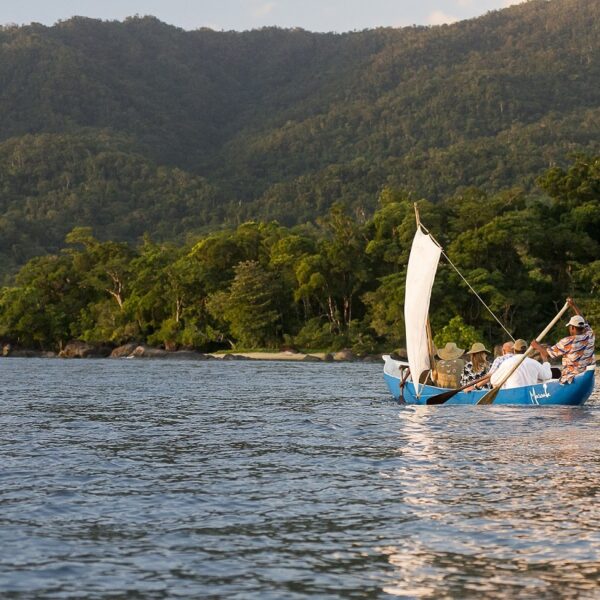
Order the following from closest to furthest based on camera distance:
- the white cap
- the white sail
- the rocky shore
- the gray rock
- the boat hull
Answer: the white cap → the boat hull → the white sail → the rocky shore → the gray rock

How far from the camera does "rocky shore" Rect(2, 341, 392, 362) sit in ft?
282

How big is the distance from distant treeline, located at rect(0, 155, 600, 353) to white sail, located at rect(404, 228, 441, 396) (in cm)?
5151

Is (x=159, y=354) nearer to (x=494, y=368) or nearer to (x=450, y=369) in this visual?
(x=450, y=369)

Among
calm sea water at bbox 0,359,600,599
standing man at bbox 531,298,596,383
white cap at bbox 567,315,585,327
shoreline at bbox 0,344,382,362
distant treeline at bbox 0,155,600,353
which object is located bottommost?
calm sea water at bbox 0,359,600,599

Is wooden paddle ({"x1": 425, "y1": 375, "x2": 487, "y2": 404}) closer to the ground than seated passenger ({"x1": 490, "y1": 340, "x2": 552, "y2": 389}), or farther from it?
closer to the ground

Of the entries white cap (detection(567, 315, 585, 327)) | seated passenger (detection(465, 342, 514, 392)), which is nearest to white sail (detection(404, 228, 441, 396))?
seated passenger (detection(465, 342, 514, 392))

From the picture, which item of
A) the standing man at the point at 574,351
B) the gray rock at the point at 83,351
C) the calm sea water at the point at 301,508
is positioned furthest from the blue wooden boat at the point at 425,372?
the gray rock at the point at 83,351

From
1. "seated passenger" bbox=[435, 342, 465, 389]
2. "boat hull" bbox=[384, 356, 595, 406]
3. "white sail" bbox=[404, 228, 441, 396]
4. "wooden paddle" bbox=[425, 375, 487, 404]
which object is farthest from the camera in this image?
"seated passenger" bbox=[435, 342, 465, 389]

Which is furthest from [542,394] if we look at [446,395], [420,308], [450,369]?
[420,308]

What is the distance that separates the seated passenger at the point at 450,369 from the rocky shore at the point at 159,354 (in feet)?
179

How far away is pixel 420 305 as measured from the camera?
93.8 ft

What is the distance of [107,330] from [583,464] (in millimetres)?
95162

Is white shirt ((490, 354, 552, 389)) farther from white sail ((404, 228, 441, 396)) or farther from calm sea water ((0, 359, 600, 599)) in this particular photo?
calm sea water ((0, 359, 600, 599))

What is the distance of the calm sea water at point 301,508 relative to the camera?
346 inches
